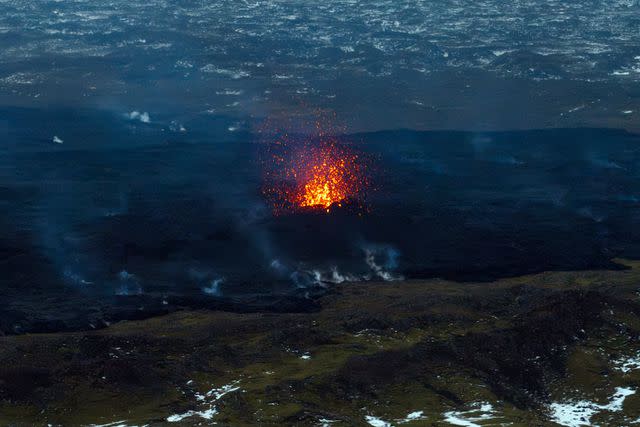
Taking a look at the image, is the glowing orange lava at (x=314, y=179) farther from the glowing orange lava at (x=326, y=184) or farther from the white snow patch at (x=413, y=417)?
the white snow patch at (x=413, y=417)

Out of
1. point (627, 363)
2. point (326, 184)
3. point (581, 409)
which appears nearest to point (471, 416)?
point (581, 409)

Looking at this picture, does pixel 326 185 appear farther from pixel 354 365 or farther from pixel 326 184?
pixel 354 365

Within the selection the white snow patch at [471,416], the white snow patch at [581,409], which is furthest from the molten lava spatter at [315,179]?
the white snow patch at [581,409]

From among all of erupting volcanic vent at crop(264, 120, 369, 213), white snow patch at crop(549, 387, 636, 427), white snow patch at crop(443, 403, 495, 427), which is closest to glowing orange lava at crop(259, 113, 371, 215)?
erupting volcanic vent at crop(264, 120, 369, 213)

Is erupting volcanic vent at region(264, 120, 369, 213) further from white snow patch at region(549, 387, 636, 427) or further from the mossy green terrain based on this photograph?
white snow patch at region(549, 387, 636, 427)

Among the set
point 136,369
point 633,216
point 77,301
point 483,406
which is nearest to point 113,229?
point 77,301
